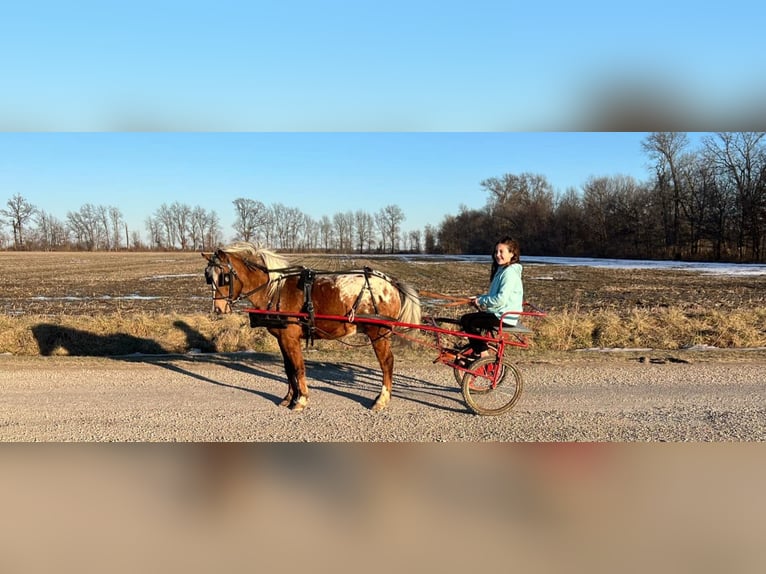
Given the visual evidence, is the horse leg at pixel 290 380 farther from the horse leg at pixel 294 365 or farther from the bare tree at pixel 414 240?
the bare tree at pixel 414 240

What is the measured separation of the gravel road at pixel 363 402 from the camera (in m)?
4.35

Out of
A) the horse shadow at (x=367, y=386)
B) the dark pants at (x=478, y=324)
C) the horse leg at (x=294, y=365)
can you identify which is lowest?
the horse shadow at (x=367, y=386)

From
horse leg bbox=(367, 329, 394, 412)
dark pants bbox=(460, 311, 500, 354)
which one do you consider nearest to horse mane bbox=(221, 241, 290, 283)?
horse leg bbox=(367, 329, 394, 412)

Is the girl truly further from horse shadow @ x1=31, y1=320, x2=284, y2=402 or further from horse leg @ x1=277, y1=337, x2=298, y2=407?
horse shadow @ x1=31, y1=320, x2=284, y2=402

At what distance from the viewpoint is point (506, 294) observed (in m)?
4.88

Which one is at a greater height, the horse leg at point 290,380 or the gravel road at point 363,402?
the horse leg at point 290,380

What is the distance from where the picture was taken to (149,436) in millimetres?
4203

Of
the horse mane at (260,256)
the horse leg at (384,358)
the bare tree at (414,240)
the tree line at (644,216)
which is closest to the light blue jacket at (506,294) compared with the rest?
the horse leg at (384,358)

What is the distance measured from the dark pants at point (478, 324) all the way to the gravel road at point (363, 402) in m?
0.73

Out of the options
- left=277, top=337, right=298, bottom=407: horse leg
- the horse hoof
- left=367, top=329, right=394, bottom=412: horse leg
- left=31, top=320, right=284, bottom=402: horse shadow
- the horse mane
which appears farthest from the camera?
left=31, top=320, right=284, bottom=402: horse shadow

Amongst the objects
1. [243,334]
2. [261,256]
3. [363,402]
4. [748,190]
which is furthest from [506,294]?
[748,190]

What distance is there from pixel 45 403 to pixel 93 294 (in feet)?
62.7

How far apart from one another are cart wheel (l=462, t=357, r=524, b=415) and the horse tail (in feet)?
3.12

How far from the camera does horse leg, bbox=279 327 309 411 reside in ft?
17.5
